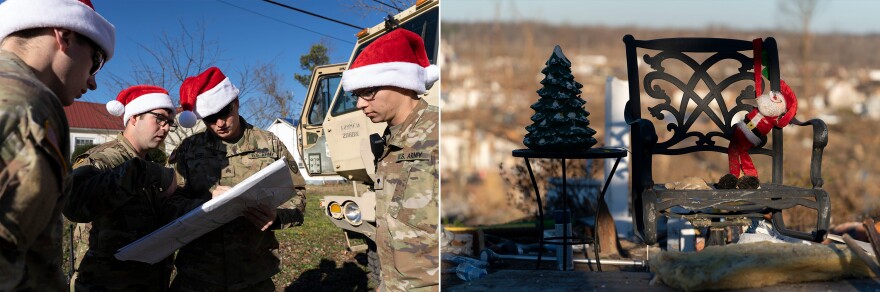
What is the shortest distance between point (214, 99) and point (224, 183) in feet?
1.12

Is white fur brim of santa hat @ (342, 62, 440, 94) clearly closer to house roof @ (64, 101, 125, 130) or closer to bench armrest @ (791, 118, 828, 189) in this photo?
bench armrest @ (791, 118, 828, 189)

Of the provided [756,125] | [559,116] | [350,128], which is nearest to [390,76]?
[559,116]

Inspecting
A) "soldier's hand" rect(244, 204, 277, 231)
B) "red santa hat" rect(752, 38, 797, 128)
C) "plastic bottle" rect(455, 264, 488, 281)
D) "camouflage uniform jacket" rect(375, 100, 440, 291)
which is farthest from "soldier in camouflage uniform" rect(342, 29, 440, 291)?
"red santa hat" rect(752, 38, 797, 128)

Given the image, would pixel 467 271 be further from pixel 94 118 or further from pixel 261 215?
pixel 94 118

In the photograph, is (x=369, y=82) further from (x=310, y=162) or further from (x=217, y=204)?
(x=310, y=162)

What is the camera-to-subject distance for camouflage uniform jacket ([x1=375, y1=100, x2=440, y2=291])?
1.62 metres

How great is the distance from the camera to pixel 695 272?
2.04m

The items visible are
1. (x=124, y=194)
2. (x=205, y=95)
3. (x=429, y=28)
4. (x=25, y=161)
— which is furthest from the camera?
(x=429, y=28)

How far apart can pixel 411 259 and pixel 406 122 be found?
14.9 inches

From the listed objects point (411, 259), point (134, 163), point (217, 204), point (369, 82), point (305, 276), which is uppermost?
point (369, 82)

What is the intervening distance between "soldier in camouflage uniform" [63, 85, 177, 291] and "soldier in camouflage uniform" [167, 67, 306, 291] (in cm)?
11

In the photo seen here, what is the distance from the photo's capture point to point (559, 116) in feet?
10.3

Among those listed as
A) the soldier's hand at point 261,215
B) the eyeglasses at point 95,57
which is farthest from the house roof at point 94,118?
the eyeglasses at point 95,57

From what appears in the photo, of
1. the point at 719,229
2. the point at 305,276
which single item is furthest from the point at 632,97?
the point at 305,276
